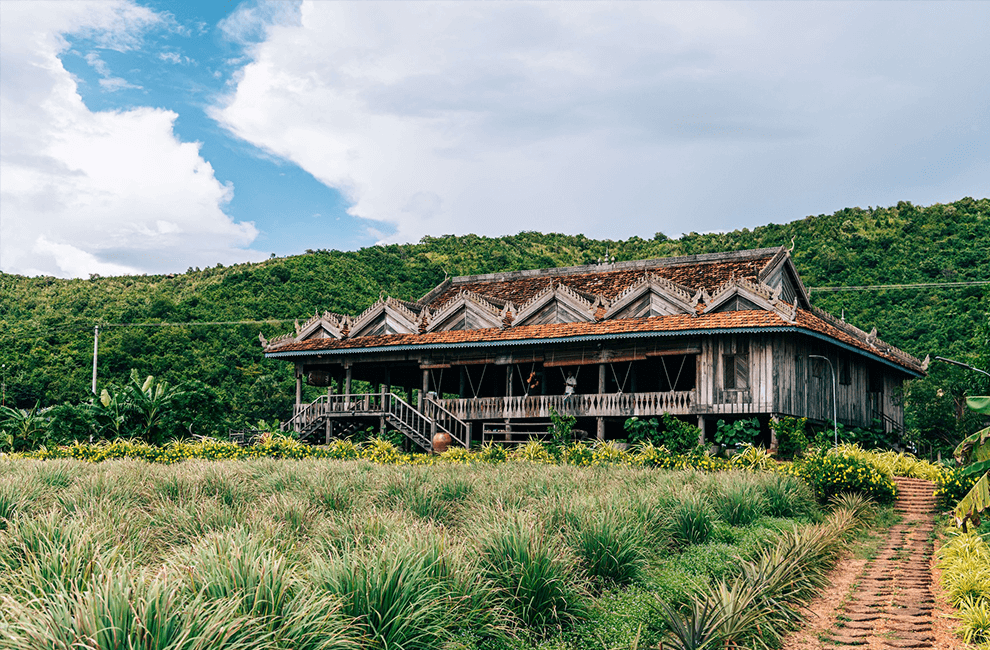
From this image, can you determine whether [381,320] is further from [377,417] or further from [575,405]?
[575,405]

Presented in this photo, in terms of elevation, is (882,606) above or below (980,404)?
below

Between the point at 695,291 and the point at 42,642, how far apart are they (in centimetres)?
2661

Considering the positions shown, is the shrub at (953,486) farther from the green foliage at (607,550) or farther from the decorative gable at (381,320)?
the decorative gable at (381,320)

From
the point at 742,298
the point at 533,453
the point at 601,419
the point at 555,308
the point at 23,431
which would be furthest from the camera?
the point at 23,431

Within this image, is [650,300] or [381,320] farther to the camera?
[381,320]

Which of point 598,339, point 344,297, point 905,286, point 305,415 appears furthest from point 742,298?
point 344,297

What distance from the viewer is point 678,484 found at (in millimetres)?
15945

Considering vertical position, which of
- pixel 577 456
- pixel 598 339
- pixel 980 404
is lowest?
pixel 577 456

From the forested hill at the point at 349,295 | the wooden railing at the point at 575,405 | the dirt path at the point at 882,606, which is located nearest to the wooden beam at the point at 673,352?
the wooden railing at the point at 575,405

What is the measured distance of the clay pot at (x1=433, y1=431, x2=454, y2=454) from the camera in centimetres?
2952

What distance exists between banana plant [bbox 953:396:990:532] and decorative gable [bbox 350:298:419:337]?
2262cm

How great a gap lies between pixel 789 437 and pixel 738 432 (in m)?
2.01

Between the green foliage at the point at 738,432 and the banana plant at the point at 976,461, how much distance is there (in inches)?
505

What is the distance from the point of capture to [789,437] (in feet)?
85.4
